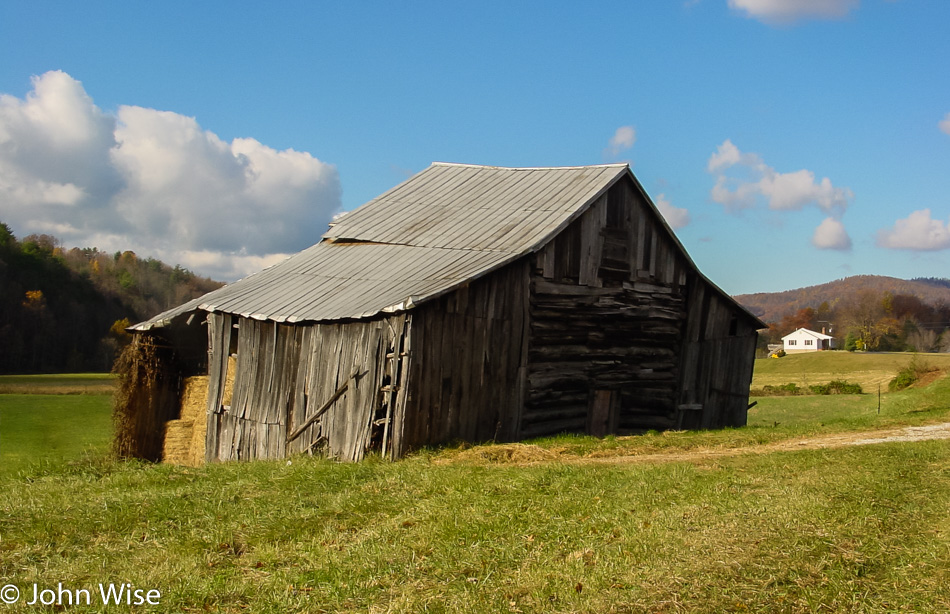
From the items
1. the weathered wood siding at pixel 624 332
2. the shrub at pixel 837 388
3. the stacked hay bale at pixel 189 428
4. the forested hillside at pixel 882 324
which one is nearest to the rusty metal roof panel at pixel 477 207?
the weathered wood siding at pixel 624 332

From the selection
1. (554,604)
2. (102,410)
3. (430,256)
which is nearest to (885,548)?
(554,604)

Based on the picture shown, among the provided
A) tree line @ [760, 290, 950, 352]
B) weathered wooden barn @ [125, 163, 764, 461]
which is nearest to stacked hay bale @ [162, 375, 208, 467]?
weathered wooden barn @ [125, 163, 764, 461]

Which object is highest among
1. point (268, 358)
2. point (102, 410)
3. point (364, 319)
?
point (364, 319)

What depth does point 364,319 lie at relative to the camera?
14273mm

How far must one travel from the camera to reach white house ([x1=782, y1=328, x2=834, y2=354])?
408 feet

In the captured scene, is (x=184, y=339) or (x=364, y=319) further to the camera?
(x=184, y=339)

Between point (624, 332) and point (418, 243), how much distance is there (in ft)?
17.3

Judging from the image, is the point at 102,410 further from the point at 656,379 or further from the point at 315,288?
the point at 656,379

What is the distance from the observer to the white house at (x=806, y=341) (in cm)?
12444

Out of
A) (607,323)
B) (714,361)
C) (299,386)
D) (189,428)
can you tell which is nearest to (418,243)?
(607,323)

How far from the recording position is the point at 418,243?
18.7 meters

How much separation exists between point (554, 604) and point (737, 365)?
17562 mm

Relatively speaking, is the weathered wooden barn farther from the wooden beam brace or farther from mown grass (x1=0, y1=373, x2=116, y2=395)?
mown grass (x1=0, y1=373, x2=116, y2=395)

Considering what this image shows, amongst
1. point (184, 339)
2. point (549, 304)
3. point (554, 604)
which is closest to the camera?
point (554, 604)
